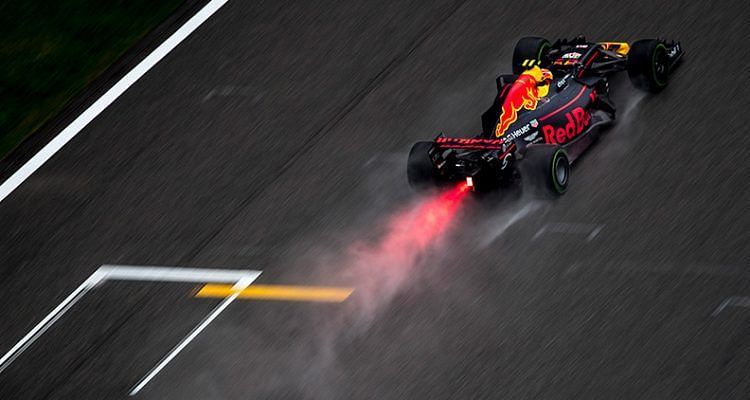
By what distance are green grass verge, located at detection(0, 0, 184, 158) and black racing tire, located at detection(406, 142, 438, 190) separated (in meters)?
5.83

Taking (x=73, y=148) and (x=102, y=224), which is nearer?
(x=102, y=224)

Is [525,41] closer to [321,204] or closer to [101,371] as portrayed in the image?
[321,204]

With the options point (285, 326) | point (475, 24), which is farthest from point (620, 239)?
point (475, 24)

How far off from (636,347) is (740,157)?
3244mm

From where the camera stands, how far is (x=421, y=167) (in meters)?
15.0

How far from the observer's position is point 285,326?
1391 centimetres

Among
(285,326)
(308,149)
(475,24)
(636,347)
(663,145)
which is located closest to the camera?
(636,347)

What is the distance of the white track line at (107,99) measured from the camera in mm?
17328

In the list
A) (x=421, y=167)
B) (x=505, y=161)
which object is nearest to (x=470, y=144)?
(x=505, y=161)

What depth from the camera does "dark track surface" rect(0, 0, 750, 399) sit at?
42.4ft

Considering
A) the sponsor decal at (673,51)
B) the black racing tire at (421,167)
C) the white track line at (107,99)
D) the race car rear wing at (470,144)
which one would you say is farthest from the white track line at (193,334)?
the sponsor decal at (673,51)

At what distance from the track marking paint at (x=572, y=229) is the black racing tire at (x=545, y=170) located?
45cm

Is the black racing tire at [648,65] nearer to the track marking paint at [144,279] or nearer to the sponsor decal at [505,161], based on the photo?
the sponsor decal at [505,161]

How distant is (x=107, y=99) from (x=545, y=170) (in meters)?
6.90
